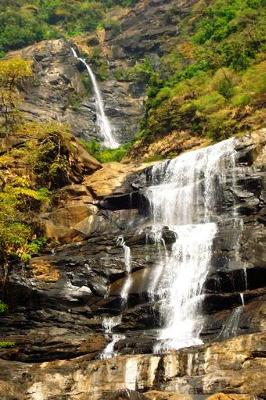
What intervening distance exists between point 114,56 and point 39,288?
46030mm

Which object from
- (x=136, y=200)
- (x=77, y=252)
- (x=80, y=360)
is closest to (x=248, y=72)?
(x=136, y=200)

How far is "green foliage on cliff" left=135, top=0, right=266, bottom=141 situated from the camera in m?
33.6

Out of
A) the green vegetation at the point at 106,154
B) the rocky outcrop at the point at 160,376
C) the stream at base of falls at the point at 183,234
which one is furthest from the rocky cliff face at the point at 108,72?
the rocky outcrop at the point at 160,376

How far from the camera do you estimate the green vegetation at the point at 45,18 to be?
66750 mm

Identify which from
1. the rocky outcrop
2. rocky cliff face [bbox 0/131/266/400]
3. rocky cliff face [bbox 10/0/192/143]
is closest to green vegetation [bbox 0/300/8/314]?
rocky cliff face [bbox 0/131/266/400]

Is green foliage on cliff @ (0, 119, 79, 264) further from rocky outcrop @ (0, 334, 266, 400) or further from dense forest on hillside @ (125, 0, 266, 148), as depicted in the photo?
dense forest on hillside @ (125, 0, 266, 148)

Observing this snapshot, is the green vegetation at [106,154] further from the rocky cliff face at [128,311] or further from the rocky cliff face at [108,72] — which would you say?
the rocky cliff face at [128,311]

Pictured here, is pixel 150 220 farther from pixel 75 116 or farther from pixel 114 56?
pixel 114 56

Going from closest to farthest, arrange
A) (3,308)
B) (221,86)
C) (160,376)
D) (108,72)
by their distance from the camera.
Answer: (160,376) < (3,308) < (221,86) < (108,72)

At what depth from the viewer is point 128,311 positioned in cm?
2088

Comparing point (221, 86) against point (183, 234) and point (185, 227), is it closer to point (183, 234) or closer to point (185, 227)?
point (185, 227)

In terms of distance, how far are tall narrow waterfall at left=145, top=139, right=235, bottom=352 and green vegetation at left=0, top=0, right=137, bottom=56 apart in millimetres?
42513

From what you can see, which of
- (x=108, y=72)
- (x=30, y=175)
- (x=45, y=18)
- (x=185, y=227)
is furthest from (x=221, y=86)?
(x=45, y=18)

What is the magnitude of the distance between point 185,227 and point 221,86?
1575 cm
